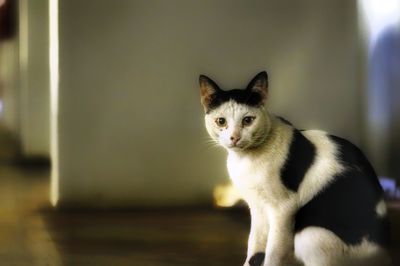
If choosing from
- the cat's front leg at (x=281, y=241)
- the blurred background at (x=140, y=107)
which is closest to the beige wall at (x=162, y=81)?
the blurred background at (x=140, y=107)

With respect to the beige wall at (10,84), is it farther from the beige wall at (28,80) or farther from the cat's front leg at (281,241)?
the cat's front leg at (281,241)

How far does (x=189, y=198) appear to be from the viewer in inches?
32.5

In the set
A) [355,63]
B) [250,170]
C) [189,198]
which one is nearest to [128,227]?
[189,198]

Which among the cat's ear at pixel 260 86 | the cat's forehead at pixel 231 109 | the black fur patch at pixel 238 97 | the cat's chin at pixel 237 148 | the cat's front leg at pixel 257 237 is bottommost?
the cat's front leg at pixel 257 237

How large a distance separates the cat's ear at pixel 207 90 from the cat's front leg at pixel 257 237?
0.59 ft

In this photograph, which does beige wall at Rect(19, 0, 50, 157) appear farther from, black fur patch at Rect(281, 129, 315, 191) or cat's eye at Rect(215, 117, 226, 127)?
black fur patch at Rect(281, 129, 315, 191)

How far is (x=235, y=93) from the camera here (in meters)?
0.80

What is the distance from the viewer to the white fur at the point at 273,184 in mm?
786

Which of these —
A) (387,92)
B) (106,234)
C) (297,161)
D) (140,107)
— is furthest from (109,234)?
(387,92)

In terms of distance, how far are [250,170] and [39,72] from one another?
36 cm

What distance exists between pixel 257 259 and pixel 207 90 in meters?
0.28

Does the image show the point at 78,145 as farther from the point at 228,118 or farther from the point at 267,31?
the point at 267,31

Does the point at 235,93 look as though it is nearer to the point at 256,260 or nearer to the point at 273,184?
the point at 273,184

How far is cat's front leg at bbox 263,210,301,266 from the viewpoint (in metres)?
0.79
